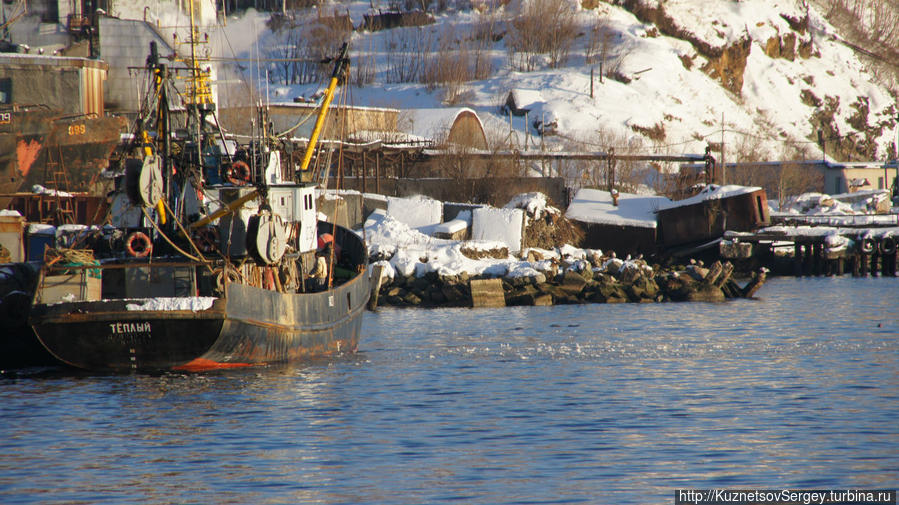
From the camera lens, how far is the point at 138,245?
26.5 m

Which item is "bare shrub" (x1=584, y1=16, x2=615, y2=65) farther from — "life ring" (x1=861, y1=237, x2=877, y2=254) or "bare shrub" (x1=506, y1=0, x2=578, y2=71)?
"life ring" (x1=861, y1=237, x2=877, y2=254)

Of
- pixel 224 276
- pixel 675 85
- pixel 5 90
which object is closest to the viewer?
pixel 224 276

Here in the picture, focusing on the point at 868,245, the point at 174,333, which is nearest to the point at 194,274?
the point at 174,333

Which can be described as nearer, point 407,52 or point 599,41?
point 599,41

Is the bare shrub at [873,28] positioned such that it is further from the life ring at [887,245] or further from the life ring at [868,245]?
the life ring at [868,245]

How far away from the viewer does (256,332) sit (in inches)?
1017

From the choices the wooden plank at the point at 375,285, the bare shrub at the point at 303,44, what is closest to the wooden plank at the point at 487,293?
the wooden plank at the point at 375,285

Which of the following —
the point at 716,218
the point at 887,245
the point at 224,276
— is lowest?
the point at 887,245

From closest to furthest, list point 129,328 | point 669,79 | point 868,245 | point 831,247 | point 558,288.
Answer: point 129,328
point 558,288
point 831,247
point 868,245
point 669,79

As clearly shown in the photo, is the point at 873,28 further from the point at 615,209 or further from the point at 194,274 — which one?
the point at 194,274

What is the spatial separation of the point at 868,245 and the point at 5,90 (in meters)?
51.0

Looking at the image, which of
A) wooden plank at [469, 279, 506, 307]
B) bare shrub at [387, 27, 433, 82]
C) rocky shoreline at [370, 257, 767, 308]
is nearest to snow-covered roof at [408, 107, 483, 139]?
rocky shoreline at [370, 257, 767, 308]

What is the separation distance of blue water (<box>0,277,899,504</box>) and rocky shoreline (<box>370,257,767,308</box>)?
13428 millimetres

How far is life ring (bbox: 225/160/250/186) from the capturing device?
29.3 metres
